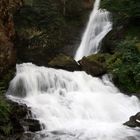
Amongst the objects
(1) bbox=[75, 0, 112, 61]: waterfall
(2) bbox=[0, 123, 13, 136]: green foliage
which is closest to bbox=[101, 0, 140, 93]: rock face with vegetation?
(1) bbox=[75, 0, 112, 61]: waterfall

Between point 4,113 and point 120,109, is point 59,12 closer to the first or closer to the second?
point 120,109

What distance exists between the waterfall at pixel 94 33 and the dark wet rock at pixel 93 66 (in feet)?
8.21

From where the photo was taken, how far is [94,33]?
22.8 m

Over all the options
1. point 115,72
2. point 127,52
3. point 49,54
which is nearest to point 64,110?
point 115,72

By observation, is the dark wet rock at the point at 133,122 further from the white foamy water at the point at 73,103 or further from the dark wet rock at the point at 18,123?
the dark wet rock at the point at 18,123

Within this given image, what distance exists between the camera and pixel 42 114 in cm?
1466

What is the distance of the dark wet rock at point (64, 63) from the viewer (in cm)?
1889

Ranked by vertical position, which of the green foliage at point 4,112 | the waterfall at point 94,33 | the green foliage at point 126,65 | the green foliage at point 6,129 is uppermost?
the waterfall at point 94,33

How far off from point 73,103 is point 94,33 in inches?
305

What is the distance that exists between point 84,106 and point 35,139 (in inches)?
130

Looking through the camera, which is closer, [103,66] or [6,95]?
[6,95]

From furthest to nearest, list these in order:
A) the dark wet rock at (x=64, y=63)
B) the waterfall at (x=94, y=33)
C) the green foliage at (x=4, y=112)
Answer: the waterfall at (x=94, y=33), the dark wet rock at (x=64, y=63), the green foliage at (x=4, y=112)

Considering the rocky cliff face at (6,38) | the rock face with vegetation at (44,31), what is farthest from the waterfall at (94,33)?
the rocky cliff face at (6,38)

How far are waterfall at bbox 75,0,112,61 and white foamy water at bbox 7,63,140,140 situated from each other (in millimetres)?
3597
